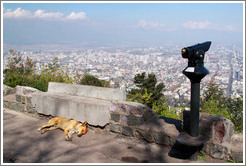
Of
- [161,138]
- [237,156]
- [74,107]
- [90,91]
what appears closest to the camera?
[237,156]

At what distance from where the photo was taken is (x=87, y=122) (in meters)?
4.61

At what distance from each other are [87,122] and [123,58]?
54.1 ft

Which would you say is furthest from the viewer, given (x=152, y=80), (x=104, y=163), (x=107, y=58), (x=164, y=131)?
(x=107, y=58)

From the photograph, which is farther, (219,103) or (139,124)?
(219,103)

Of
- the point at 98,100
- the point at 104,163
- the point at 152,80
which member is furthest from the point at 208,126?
the point at 152,80

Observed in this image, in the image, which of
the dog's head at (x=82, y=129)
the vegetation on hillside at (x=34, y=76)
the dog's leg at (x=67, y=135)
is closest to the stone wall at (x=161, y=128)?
the dog's head at (x=82, y=129)

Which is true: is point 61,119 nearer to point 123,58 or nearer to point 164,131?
point 164,131

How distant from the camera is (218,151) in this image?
11.3ft

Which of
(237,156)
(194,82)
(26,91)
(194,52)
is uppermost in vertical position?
(194,52)

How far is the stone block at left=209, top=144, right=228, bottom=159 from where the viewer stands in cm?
340

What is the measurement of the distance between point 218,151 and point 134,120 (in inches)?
57.7

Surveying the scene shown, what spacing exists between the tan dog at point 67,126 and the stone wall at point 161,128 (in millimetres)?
442

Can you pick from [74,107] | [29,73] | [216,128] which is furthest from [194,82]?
[29,73]

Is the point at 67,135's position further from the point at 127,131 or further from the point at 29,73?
the point at 29,73
